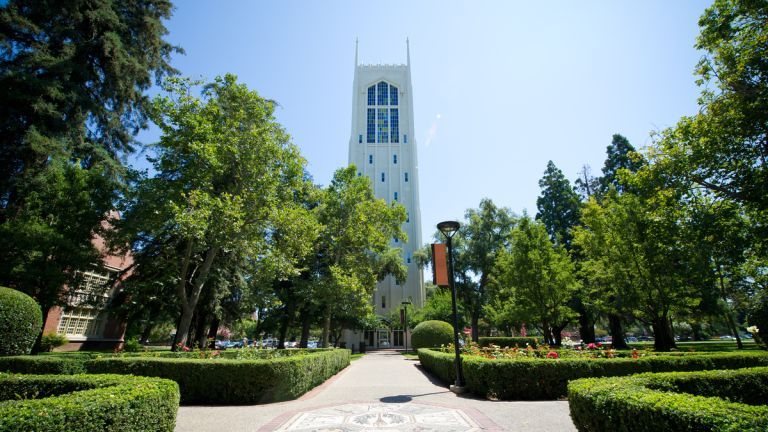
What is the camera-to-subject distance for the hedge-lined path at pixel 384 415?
609cm

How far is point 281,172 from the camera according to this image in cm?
1698

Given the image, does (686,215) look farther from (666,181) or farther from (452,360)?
(452,360)

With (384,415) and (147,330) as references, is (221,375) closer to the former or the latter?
(384,415)

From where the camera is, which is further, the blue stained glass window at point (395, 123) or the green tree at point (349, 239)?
the blue stained glass window at point (395, 123)

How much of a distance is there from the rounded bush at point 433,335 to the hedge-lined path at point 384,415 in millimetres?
14647

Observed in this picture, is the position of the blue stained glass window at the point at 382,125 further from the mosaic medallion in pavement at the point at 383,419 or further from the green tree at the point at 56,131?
the mosaic medallion in pavement at the point at 383,419

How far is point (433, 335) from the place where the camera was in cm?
2391

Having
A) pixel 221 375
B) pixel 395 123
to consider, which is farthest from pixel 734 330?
pixel 395 123

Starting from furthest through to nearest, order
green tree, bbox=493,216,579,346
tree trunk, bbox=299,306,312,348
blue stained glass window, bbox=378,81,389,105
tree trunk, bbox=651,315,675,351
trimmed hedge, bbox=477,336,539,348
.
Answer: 1. blue stained glass window, bbox=378,81,389,105
2. trimmed hedge, bbox=477,336,539,348
3. tree trunk, bbox=299,306,312,348
4. green tree, bbox=493,216,579,346
5. tree trunk, bbox=651,315,675,351

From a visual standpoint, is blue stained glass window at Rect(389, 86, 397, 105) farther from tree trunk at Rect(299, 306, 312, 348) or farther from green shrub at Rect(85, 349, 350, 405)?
green shrub at Rect(85, 349, 350, 405)

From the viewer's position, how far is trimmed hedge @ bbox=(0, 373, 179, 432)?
3342 mm

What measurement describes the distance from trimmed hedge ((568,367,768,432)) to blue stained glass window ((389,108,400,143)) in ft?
167

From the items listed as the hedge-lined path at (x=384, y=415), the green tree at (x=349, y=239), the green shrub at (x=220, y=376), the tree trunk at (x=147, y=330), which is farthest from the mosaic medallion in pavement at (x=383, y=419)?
the tree trunk at (x=147, y=330)

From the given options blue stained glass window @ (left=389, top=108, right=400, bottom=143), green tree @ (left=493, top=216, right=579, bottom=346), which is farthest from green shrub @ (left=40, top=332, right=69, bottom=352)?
blue stained glass window @ (left=389, top=108, right=400, bottom=143)
